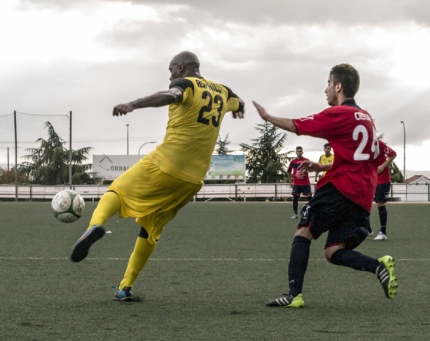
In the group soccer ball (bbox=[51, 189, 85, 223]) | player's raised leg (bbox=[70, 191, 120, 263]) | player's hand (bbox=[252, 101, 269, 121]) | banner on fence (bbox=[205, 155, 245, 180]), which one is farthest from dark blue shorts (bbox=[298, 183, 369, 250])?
banner on fence (bbox=[205, 155, 245, 180])

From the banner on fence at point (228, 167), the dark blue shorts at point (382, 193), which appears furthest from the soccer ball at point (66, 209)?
the banner on fence at point (228, 167)

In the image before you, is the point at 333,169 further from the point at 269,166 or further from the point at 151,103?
the point at 269,166

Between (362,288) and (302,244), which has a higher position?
(302,244)

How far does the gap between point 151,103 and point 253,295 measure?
2.00 metres

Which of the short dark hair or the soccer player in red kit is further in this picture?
the short dark hair

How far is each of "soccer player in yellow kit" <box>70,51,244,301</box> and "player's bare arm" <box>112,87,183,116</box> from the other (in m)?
0.07

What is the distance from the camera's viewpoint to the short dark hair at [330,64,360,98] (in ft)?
17.5

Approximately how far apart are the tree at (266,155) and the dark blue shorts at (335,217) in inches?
2621

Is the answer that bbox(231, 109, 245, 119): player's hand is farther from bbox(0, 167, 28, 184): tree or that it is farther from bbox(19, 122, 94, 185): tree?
bbox(0, 167, 28, 184): tree

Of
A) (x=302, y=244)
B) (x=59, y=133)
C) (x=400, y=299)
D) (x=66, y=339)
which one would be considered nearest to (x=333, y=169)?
(x=302, y=244)

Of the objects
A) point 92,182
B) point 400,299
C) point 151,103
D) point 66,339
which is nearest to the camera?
point 66,339

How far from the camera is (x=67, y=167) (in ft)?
130

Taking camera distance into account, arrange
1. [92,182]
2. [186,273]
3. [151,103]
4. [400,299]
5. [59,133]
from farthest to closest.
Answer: [92,182] → [59,133] → [186,273] → [400,299] → [151,103]

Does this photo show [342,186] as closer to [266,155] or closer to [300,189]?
[300,189]
